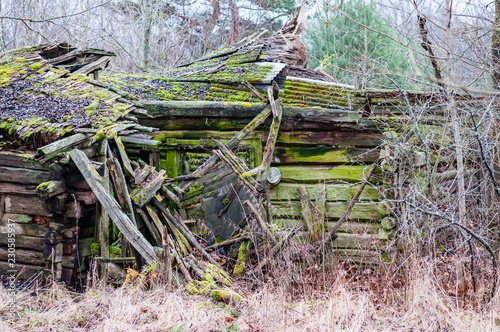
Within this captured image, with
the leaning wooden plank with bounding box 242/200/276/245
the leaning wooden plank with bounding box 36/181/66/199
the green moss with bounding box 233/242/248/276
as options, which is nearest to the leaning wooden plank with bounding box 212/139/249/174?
the leaning wooden plank with bounding box 242/200/276/245

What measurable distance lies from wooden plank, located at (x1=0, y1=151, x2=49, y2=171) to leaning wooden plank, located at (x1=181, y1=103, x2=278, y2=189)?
1958 millimetres

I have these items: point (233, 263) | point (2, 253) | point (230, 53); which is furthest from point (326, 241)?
point (230, 53)

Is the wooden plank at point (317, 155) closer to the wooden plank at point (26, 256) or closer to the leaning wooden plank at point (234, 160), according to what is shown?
the leaning wooden plank at point (234, 160)

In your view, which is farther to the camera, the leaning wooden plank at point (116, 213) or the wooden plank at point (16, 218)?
the wooden plank at point (16, 218)

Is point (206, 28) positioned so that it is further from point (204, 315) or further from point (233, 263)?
point (204, 315)

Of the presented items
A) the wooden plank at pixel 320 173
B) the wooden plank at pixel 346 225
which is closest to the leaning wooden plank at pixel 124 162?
the wooden plank at pixel 346 225

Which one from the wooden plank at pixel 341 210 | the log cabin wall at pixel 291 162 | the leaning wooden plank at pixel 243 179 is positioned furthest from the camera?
the log cabin wall at pixel 291 162

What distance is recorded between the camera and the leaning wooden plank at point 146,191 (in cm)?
516

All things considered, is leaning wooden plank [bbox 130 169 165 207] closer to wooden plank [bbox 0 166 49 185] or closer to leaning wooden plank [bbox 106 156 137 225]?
leaning wooden plank [bbox 106 156 137 225]

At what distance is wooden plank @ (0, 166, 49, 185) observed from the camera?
532 cm

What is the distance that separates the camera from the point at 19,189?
17.7ft

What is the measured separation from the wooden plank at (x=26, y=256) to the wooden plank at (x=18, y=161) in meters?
1.14

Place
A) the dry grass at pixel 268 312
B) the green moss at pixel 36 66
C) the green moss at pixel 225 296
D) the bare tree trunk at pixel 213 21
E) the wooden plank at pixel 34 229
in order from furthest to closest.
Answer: the bare tree trunk at pixel 213 21 → the green moss at pixel 36 66 → the wooden plank at pixel 34 229 → the green moss at pixel 225 296 → the dry grass at pixel 268 312

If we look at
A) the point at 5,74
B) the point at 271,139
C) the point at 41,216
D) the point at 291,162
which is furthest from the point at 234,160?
the point at 5,74
